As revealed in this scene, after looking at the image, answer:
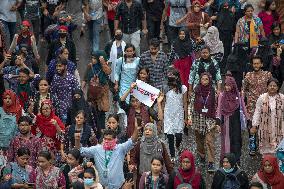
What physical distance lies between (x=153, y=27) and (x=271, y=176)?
21.8 feet

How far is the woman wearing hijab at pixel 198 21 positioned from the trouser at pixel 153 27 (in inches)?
40.0

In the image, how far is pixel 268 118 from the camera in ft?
44.4

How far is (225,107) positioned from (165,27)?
15.7ft

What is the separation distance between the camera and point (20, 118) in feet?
41.8

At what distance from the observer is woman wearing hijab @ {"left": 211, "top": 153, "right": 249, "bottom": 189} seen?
11.9 m

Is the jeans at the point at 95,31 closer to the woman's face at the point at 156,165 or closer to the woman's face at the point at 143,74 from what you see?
the woman's face at the point at 143,74

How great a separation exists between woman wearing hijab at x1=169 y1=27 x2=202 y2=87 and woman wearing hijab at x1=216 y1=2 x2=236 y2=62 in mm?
1874

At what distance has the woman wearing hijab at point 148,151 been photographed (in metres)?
12.0

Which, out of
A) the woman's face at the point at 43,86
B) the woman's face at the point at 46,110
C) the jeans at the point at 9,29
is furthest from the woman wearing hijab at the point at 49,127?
the jeans at the point at 9,29

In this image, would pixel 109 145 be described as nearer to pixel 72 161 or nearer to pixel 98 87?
pixel 72 161

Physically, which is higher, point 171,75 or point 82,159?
point 171,75

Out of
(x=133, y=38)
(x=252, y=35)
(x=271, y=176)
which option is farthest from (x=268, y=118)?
(x=133, y=38)

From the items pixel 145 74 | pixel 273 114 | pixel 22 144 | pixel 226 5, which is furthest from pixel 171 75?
pixel 226 5

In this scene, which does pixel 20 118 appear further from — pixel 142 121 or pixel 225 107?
pixel 225 107
